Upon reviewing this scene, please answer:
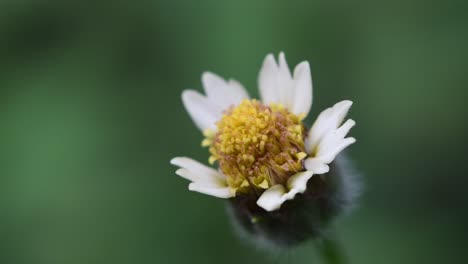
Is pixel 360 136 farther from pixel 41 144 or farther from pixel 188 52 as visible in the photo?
pixel 41 144

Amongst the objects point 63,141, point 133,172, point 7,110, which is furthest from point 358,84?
point 7,110

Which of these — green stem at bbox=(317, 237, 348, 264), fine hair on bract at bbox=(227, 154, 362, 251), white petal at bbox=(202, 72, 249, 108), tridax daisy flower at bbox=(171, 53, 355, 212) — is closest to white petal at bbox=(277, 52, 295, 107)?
tridax daisy flower at bbox=(171, 53, 355, 212)

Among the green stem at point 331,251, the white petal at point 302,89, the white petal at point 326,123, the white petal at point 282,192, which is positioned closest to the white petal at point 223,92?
the white petal at point 302,89

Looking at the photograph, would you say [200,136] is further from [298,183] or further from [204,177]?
[298,183]

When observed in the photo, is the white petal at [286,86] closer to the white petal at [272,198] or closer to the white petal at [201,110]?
the white petal at [201,110]

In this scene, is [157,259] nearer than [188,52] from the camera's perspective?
Yes

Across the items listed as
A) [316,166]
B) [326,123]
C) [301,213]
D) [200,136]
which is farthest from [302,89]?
[200,136]
